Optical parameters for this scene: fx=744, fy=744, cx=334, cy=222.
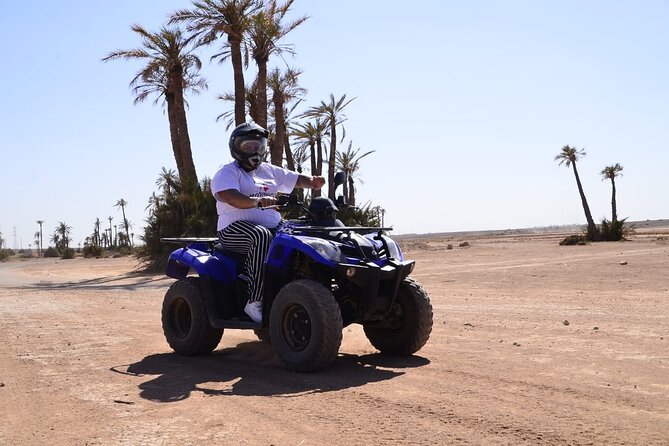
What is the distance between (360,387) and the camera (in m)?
5.75

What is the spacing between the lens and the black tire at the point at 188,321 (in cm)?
758

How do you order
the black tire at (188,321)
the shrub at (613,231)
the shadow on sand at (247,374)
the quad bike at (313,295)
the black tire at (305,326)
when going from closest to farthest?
1. the shadow on sand at (247,374)
2. the black tire at (305,326)
3. the quad bike at (313,295)
4. the black tire at (188,321)
5. the shrub at (613,231)

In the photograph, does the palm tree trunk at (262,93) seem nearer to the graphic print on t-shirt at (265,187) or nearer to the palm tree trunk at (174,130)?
the palm tree trunk at (174,130)

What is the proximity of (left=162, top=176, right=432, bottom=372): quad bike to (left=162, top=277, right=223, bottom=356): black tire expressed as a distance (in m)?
0.01

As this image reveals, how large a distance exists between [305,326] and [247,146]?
76.1 inches

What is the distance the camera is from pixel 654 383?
216 inches

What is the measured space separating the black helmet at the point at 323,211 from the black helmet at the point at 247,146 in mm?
790

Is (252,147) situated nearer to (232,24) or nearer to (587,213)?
(232,24)

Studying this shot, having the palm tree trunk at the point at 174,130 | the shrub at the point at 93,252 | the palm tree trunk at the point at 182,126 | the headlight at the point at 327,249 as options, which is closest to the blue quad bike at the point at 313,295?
the headlight at the point at 327,249

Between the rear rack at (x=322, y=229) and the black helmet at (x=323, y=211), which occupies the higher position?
the black helmet at (x=323, y=211)

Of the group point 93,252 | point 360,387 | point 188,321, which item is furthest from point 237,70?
point 93,252

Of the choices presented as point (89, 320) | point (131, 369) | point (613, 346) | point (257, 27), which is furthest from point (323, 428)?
point (257, 27)

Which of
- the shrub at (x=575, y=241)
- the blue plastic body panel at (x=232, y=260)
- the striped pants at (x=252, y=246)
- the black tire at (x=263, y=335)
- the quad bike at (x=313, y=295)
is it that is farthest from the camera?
the shrub at (x=575, y=241)

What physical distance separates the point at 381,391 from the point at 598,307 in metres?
6.75
